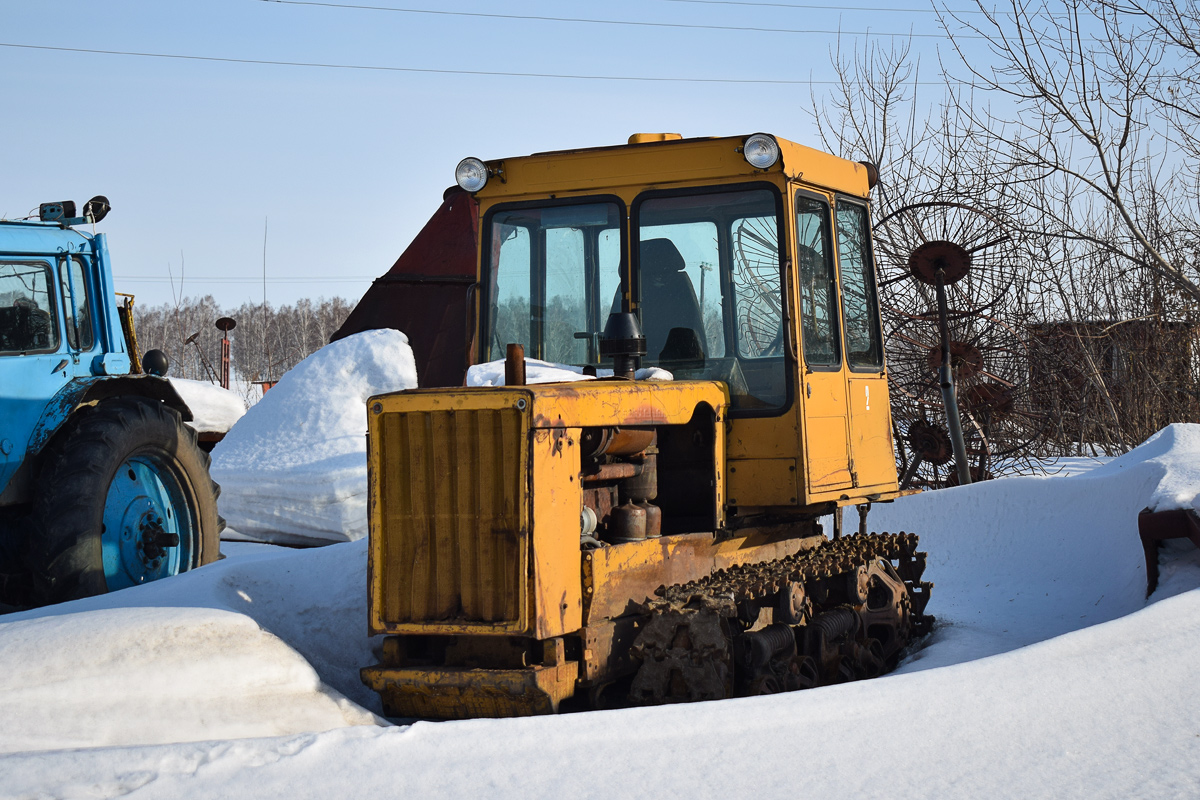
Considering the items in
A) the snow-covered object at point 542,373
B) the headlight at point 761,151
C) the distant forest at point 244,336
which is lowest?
the snow-covered object at point 542,373

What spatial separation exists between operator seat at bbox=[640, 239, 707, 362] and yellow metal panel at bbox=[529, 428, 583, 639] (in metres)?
1.23

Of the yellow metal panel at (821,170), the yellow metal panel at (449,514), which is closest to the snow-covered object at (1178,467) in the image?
the yellow metal panel at (821,170)

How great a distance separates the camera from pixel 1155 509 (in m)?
6.95

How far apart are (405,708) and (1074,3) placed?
1030cm

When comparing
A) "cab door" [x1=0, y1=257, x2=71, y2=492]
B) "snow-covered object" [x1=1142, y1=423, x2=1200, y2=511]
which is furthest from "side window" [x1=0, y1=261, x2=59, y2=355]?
"snow-covered object" [x1=1142, y1=423, x2=1200, y2=511]

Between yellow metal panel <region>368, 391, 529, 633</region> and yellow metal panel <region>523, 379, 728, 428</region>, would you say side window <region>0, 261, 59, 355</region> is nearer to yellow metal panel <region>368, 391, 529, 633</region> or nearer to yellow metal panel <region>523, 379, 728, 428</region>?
yellow metal panel <region>368, 391, 529, 633</region>

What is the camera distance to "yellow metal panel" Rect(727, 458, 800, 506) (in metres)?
5.55

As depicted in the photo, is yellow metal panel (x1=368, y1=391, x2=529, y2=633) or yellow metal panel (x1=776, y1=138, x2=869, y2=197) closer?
yellow metal panel (x1=368, y1=391, x2=529, y2=633)

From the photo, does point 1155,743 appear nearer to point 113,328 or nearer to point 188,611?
point 188,611

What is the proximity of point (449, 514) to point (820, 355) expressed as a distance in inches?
88.2

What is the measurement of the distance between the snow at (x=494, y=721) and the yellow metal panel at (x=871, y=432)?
1014 mm

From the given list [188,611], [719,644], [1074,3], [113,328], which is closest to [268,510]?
[113,328]

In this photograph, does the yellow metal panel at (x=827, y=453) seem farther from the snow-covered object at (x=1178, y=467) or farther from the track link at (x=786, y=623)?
the snow-covered object at (x=1178, y=467)

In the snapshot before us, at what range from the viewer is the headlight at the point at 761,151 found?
18.1ft
